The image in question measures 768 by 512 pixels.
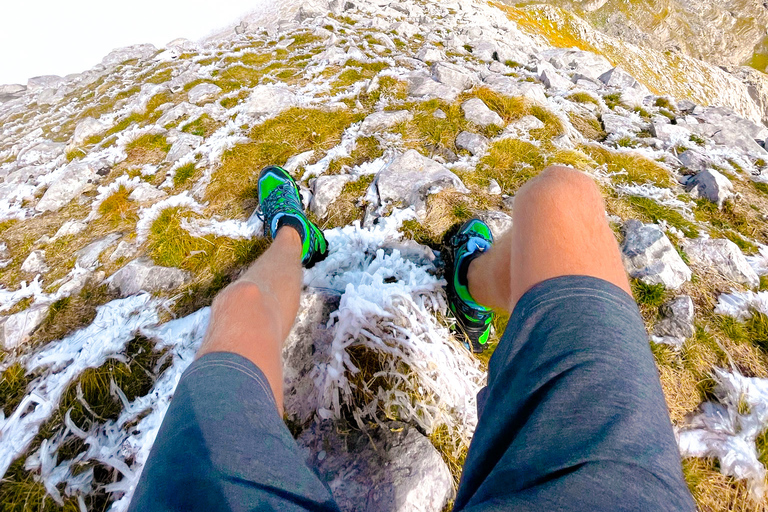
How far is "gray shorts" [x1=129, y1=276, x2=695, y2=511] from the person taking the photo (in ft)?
2.93

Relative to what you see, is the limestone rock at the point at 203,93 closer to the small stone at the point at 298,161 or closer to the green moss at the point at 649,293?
the small stone at the point at 298,161

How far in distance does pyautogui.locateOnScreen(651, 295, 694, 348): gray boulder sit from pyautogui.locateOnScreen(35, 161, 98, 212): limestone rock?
7222mm

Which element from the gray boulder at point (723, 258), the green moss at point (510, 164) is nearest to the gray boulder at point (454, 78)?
the green moss at point (510, 164)

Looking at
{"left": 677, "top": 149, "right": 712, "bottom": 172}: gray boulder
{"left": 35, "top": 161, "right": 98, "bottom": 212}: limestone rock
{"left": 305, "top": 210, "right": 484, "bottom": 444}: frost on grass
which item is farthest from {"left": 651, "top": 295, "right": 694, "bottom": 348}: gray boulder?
{"left": 35, "top": 161, "right": 98, "bottom": 212}: limestone rock

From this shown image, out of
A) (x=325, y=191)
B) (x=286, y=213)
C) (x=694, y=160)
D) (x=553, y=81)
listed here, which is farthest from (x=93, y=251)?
(x=553, y=81)

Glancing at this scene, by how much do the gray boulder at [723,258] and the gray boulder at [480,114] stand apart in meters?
2.90

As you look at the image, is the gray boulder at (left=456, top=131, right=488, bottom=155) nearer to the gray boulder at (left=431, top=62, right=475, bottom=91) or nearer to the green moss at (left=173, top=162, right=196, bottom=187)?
the gray boulder at (left=431, top=62, right=475, bottom=91)

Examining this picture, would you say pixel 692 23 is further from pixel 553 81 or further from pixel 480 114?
pixel 480 114

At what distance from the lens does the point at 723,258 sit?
120 inches

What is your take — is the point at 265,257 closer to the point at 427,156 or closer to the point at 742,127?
the point at 427,156

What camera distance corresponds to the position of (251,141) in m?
4.89

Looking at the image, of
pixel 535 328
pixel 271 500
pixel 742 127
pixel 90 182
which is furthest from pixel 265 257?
pixel 742 127

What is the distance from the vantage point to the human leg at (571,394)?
0.88m

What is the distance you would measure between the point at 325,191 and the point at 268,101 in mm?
2818
